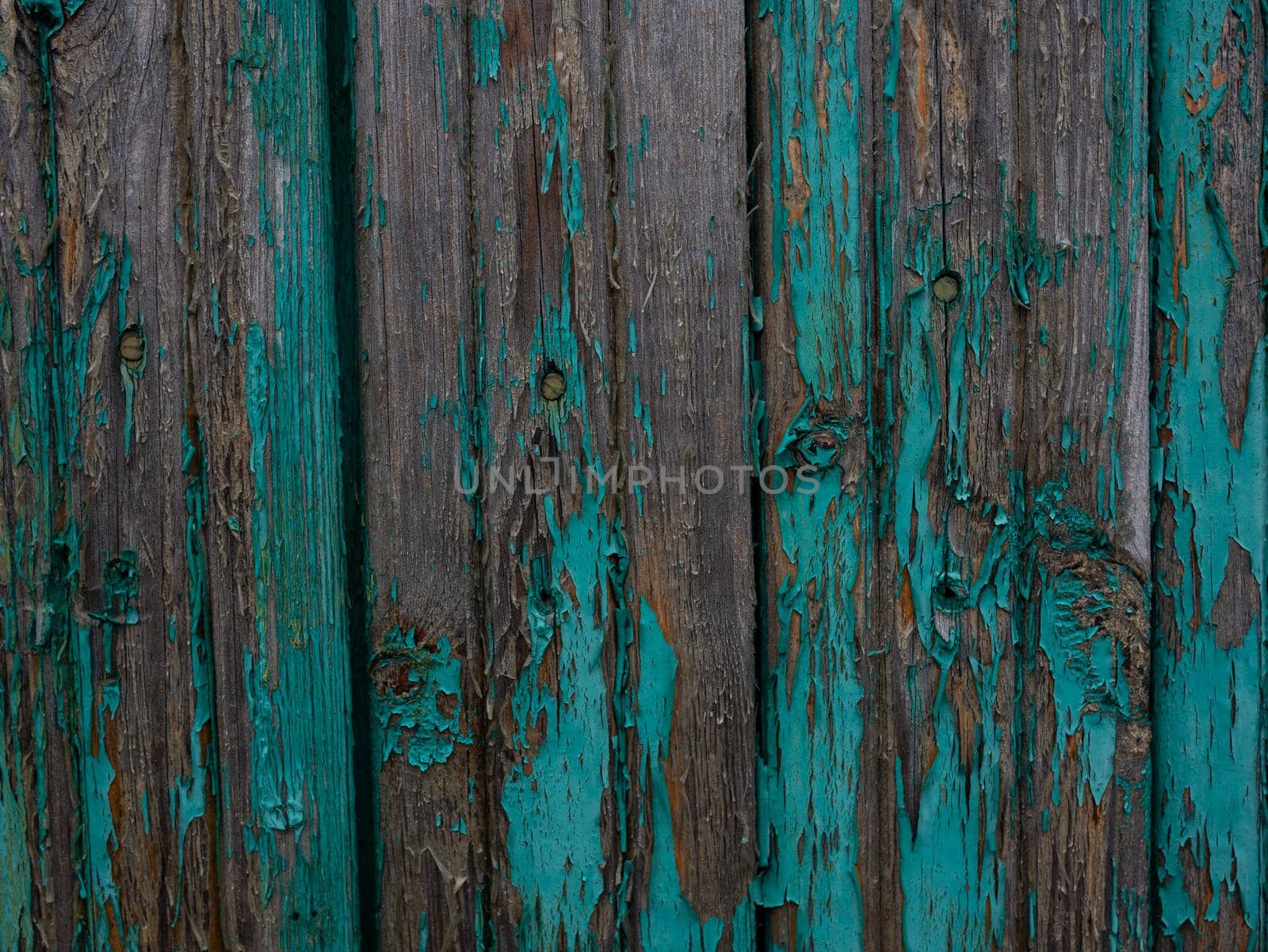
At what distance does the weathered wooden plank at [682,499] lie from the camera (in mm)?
959

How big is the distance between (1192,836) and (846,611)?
49 centimetres

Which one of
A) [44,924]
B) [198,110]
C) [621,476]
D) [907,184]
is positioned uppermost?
[198,110]

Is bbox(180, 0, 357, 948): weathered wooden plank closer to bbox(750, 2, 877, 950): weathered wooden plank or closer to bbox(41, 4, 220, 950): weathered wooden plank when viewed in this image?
bbox(41, 4, 220, 950): weathered wooden plank

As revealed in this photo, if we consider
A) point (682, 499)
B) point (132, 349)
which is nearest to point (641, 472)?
point (682, 499)

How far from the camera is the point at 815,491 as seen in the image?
97cm

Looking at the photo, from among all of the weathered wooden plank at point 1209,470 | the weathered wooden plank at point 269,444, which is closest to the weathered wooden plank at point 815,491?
the weathered wooden plank at point 1209,470

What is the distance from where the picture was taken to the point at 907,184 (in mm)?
960

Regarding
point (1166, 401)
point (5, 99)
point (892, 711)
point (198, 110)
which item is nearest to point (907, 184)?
point (1166, 401)

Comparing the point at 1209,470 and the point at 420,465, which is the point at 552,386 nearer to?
the point at 420,465

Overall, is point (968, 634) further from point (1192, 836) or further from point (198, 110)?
point (198, 110)

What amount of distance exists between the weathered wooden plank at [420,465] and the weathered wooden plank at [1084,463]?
66 centimetres

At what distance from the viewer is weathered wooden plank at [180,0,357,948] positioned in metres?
0.95

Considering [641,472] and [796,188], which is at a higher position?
[796,188]

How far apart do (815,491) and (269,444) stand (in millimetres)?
651
